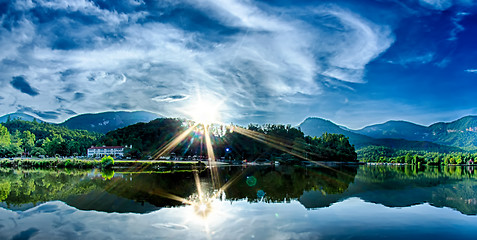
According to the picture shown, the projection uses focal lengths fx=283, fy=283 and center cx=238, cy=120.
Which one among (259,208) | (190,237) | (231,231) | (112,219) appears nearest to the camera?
(190,237)

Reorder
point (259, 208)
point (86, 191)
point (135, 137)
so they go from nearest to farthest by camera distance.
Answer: point (259, 208) < point (86, 191) < point (135, 137)

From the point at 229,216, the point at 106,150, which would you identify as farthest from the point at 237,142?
the point at 229,216

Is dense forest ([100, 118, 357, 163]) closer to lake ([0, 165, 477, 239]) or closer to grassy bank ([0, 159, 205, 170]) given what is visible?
grassy bank ([0, 159, 205, 170])

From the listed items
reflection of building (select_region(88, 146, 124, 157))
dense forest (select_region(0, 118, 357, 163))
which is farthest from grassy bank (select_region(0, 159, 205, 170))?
reflection of building (select_region(88, 146, 124, 157))

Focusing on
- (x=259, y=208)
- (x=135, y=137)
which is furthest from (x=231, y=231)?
(x=135, y=137)

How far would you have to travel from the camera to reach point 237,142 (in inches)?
4316

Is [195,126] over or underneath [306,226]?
over

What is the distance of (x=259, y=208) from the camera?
1542 cm

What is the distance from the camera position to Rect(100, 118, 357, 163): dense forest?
10356cm

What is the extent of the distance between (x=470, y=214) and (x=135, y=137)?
11824 cm

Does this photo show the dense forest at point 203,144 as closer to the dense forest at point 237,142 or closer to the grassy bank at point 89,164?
the dense forest at point 237,142

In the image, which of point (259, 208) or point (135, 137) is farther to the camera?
point (135, 137)

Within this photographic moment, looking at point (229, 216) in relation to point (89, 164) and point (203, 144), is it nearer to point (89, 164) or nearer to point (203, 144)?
point (89, 164)

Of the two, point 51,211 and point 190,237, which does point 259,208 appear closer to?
point 190,237
